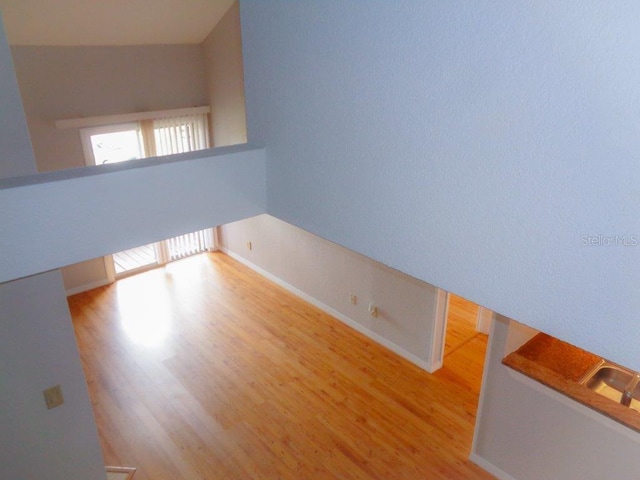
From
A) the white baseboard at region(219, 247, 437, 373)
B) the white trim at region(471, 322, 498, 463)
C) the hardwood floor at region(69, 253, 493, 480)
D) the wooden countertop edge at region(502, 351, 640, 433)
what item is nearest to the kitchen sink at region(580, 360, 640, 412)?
the wooden countertop edge at region(502, 351, 640, 433)

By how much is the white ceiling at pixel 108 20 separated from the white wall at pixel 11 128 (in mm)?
2608

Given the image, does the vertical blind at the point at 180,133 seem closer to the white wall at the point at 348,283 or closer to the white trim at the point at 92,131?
the white trim at the point at 92,131

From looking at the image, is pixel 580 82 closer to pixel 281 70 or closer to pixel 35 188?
pixel 281 70

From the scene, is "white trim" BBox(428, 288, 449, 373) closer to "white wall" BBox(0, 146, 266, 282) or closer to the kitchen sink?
the kitchen sink

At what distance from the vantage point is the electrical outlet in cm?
255

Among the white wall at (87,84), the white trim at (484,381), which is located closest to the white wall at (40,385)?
the white trim at (484,381)

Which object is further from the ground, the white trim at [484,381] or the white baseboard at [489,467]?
the white trim at [484,381]

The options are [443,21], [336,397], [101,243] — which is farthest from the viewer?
[336,397]

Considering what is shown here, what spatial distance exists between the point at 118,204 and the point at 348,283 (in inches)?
163

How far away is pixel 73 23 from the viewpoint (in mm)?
4793

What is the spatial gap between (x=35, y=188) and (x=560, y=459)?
344cm

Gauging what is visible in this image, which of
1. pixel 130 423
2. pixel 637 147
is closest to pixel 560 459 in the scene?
pixel 637 147

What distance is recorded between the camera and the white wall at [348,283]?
4.73 meters

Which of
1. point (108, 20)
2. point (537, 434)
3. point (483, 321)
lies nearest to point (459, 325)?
point (483, 321)
